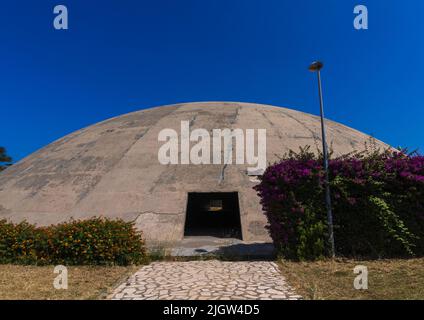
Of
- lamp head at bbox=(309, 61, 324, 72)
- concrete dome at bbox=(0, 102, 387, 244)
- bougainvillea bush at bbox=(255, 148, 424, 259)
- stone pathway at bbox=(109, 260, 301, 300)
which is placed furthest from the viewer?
concrete dome at bbox=(0, 102, 387, 244)

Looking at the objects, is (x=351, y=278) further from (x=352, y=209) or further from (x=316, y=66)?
(x=316, y=66)

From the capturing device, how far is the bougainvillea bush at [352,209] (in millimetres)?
8484

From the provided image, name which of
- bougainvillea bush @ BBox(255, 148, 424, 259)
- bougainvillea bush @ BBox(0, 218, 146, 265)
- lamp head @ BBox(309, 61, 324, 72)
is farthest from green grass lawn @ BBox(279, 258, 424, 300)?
lamp head @ BBox(309, 61, 324, 72)

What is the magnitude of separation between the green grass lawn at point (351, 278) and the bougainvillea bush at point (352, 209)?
51cm

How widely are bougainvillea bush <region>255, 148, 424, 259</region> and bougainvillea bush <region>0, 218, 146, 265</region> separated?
13.6ft

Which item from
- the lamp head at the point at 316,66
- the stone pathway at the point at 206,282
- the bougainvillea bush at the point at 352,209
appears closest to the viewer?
the stone pathway at the point at 206,282

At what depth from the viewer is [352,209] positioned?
8656 mm

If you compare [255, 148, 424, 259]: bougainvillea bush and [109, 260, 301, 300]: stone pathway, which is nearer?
[109, 260, 301, 300]: stone pathway

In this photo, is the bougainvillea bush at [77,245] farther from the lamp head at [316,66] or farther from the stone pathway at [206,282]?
the lamp head at [316,66]

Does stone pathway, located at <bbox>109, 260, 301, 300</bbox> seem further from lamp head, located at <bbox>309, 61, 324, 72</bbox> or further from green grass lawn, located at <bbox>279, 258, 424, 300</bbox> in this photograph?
lamp head, located at <bbox>309, 61, 324, 72</bbox>

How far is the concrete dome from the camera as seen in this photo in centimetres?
1183

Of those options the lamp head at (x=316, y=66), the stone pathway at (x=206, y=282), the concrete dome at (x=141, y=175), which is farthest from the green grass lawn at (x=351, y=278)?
the lamp head at (x=316, y=66)

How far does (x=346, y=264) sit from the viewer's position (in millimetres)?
7992
